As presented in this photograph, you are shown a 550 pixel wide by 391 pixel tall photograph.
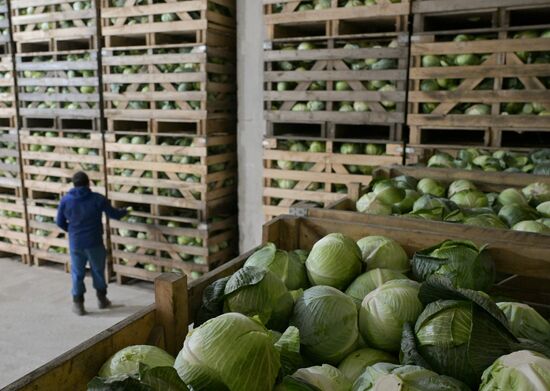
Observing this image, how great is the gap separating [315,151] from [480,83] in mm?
1693

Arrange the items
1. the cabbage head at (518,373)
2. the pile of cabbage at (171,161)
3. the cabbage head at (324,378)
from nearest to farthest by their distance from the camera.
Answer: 1. the cabbage head at (518,373)
2. the cabbage head at (324,378)
3. the pile of cabbage at (171,161)

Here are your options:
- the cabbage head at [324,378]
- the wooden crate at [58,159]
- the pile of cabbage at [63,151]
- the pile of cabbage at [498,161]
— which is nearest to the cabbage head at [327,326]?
the cabbage head at [324,378]

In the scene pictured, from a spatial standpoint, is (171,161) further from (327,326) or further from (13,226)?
(327,326)

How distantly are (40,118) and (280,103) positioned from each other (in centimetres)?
381

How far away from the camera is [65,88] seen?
6.43m

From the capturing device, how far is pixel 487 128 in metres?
4.38

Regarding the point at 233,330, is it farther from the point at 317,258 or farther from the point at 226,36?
the point at 226,36

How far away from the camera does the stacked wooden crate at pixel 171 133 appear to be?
5645 mm

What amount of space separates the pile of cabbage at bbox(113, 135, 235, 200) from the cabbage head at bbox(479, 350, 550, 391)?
16.2 feet

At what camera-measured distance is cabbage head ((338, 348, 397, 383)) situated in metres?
1.36

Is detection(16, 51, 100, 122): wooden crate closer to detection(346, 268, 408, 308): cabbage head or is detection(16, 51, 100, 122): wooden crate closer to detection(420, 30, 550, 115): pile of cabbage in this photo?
detection(420, 30, 550, 115): pile of cabbage

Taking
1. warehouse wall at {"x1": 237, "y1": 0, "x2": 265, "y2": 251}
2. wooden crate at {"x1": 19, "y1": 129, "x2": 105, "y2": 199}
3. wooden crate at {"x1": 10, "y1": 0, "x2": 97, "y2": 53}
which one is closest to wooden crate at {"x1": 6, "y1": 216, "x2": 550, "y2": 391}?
warehouse wall at {"x1": 237, "y1": 0, "x2": 265, "y2": 251}

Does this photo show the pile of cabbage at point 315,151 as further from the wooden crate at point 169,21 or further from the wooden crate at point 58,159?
the wooden crate at point 58,159

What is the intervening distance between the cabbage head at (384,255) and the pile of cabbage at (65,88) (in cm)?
516
